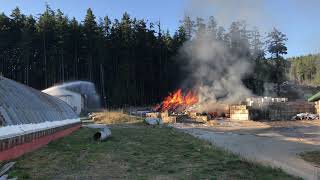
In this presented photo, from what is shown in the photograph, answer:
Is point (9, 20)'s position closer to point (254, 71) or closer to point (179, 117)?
point (179, 117)

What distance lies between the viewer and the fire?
7172 centimetres

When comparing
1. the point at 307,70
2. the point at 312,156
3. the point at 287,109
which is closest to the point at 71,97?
the point at 287,109

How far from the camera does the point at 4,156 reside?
13164 millimetres

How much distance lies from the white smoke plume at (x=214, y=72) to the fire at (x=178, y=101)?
4.85ft

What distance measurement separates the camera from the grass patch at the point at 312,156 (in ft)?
74.5

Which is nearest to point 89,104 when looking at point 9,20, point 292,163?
point 9,20

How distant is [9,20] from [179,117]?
33.8 metres

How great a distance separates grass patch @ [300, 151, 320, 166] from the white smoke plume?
39.7 metres

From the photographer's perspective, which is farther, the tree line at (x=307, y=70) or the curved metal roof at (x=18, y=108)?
the tree line at (x=307, y=70)

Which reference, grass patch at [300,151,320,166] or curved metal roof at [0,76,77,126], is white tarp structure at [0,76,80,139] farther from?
A: grass patch at [300,151,320,166]

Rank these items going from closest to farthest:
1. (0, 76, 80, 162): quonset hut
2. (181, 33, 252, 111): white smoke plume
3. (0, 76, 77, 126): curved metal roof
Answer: (0, 76, 80, 162): quonset hut → (0, 76, 77, 126): curved metal roof → (181, 33, 252, 111): white smoke plume

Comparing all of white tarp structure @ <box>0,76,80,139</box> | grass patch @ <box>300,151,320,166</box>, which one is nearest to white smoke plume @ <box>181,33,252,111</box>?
grass patch @ <box>300,151,320,166</box>

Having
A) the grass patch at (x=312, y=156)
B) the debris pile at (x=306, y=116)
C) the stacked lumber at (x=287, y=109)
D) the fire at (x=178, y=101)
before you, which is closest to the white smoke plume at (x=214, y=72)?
the fire at (x=178, y=101)

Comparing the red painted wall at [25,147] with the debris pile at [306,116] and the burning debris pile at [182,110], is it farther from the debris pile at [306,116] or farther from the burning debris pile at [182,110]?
the debris pile at [306,116]
